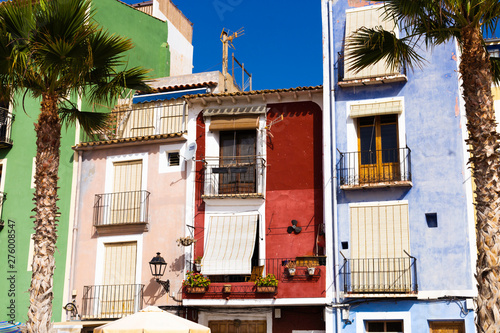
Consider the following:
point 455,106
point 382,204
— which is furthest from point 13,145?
point 455,106

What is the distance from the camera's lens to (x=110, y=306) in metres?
21.9

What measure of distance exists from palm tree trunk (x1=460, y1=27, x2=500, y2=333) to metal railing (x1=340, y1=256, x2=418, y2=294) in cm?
700

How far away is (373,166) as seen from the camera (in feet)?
66.6

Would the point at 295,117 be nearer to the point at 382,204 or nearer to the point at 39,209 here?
the point at 382,204

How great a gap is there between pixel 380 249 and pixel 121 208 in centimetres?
856

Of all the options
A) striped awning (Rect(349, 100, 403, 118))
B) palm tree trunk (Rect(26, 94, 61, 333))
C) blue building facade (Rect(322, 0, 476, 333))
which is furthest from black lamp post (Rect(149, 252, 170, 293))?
striped awning (Rect(349, 100, 403, 118))

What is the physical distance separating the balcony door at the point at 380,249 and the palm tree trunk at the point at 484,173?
23.2ft

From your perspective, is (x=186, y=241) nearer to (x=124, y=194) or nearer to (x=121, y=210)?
(x=121, y=210)

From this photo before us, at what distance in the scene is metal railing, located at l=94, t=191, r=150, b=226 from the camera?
→ 22.4 metres

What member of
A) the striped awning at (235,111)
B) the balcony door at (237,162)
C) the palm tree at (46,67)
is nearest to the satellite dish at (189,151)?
the balcony door at (237,162)

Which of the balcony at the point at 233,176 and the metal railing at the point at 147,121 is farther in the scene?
→ the metal railing at the point at 147,121

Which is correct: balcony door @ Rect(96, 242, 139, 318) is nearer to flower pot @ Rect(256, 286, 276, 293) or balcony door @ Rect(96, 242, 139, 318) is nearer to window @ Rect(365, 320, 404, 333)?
flower pot @ Rect(256, 286, 276, 293)

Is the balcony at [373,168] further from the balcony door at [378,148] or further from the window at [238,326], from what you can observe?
the window at [238,326]

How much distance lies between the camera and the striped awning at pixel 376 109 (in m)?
Result: 20.1
